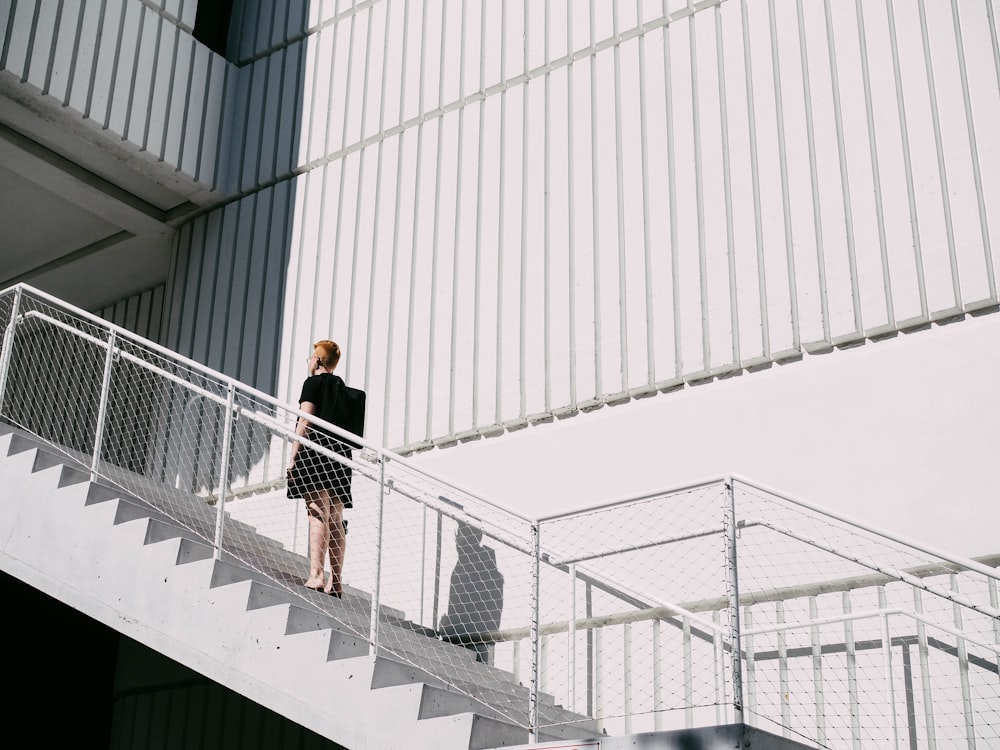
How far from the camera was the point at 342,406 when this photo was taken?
739cm

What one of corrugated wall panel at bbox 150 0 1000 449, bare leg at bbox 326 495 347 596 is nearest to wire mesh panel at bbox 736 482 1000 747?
corrugated wall panel at bbox 150 0 1000 449

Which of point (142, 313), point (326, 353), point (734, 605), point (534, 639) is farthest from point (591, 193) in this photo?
point (142, 313)

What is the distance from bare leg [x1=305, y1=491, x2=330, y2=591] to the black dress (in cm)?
9

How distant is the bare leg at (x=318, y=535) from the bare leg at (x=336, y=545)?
0.05 meters

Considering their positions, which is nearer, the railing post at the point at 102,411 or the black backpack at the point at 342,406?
the railing post at the point at 102,411

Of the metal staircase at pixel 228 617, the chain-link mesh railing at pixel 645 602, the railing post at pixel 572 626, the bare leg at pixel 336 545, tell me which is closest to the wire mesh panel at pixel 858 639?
the chain-link mesh railing at pixel 645 602

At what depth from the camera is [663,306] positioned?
839 cm

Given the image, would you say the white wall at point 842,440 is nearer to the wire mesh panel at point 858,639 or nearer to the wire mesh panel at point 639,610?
the wire mesh panel at point 858,639

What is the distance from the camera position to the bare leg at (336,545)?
6.92 metres

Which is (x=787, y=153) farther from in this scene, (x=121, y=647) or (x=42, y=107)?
(x=121, y=647)

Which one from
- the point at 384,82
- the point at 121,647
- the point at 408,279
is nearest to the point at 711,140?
the point at 408,279

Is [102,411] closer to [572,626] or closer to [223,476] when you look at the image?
[223,476]

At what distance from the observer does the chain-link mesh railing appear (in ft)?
20.9

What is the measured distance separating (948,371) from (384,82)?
6012 mm
